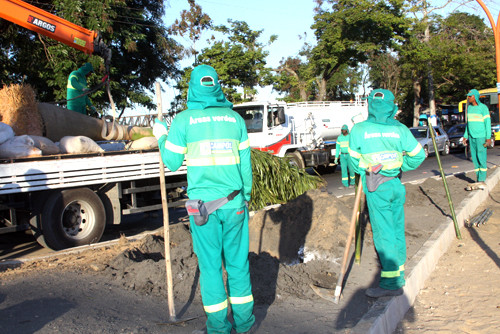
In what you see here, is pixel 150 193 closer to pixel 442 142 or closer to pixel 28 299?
pixel 28 299

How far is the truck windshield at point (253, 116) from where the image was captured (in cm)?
1506

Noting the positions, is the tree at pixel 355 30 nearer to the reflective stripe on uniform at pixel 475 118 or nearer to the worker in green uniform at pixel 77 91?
the reflective stripe on uniform at pixel 475 118

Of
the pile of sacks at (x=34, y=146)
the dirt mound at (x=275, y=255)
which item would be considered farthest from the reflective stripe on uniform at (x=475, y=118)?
the pile of sacks at (x=34, y=146)

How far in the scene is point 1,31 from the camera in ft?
51.7

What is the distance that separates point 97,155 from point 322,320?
4.67 m

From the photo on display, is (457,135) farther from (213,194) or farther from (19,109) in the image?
(213,194)

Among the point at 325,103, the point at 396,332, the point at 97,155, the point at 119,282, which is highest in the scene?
the point at 325,103

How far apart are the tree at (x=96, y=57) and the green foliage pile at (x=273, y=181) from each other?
8.84 meters

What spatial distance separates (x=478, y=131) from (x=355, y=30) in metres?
21.5

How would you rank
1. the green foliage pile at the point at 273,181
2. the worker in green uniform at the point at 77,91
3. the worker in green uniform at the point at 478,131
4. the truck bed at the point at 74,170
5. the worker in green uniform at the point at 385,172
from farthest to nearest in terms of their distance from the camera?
the worker in green uniform at the point at 478,131 → the green foliage pile at the point at 273,181 → the worker in green uniform at the point at 77,91 → the truck bed at the point at 74,170 → the worker in green uniform at the point at 385,172

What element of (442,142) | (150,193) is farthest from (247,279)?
(442,142)

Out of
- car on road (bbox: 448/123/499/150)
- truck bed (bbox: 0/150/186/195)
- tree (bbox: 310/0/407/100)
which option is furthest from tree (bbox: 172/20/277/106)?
truck bed (bbox: 0/150/186/195)

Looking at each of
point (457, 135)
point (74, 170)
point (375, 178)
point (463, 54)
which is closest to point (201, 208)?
point (375, 178)

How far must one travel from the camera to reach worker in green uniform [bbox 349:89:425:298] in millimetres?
4969
